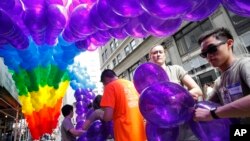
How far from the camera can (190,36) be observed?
11.7 metres

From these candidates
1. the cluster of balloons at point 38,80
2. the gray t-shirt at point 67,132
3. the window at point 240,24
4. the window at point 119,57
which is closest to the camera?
the gray t-shirt at point 67,132

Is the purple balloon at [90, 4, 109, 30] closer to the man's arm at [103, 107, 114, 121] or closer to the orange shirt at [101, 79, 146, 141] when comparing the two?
the orange shirt at [101, 79, 146, 141]

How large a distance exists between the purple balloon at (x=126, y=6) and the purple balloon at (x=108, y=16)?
27 centimetres

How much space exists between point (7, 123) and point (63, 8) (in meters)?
11.6

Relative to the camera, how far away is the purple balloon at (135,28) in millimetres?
2934

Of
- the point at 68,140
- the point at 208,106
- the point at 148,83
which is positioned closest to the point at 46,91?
the point at 68,140

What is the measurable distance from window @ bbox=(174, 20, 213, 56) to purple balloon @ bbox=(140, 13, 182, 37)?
8.45 m

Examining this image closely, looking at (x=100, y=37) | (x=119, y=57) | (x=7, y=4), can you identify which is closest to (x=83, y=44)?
(x=100, y=37)

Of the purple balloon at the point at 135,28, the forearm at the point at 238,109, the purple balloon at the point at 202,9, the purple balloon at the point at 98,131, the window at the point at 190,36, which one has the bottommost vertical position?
the forearm at the point at 238,109

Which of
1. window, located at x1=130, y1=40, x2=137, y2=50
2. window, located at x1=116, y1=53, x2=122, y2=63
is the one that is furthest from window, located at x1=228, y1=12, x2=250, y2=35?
window, located at x1=116, y1=53, x2=122, y2=63

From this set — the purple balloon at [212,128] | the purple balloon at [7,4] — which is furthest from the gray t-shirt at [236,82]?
the purple balloon at [7,4]

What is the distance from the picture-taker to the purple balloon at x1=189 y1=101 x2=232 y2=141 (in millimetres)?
1652

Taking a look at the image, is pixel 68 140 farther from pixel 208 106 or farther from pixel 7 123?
pixel 7 123

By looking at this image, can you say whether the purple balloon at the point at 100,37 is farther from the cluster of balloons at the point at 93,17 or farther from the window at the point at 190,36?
the window at the point at 190,36
